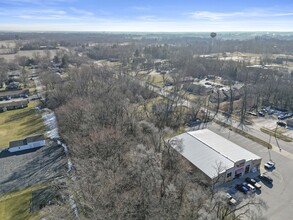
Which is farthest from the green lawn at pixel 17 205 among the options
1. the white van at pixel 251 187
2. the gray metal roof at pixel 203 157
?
the white van at pixel 251 187

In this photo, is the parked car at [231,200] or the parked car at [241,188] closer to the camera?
the parked car at [231,200]

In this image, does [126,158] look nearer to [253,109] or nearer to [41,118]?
[41,118]

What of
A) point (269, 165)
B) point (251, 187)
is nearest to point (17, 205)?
point (251, 187)

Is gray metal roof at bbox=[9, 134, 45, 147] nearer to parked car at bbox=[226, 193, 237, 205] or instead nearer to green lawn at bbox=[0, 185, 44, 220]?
green lawn at bbox=[0, 185, 44, 220]

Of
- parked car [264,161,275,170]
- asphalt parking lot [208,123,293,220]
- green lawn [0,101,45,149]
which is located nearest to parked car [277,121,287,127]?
asphalt parking lot [208,123,293,220]

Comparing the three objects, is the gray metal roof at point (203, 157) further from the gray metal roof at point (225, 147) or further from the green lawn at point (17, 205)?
the green lawn at point (17, 205)
